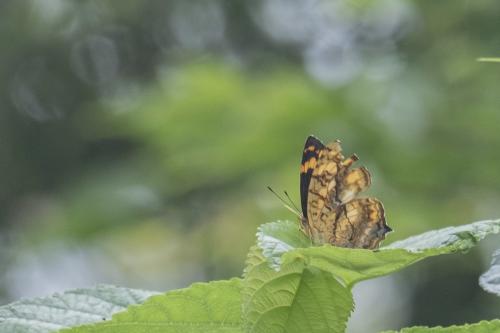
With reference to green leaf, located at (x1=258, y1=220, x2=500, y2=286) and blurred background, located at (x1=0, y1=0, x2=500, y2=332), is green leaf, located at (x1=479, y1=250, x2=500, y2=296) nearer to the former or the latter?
green leaf, located at (x1=258, y1=220, x2=500, y2=286)

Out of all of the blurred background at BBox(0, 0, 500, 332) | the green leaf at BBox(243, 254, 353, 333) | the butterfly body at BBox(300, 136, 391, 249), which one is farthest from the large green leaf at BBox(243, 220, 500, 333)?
the blurred background at BBox(0, 0, 500, 332)

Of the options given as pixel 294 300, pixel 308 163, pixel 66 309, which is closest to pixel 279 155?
pixel 308 163

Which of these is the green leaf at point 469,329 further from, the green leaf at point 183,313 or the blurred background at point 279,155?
the blurred background at point 279,155

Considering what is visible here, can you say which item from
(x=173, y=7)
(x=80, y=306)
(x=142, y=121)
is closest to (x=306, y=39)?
(x=173, y=7)

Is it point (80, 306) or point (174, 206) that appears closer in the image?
point (80, 306)

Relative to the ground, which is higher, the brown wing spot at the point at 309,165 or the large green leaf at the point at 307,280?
the brown wing spot at the point at 309,165

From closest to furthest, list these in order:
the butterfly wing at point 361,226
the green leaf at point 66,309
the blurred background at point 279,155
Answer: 1. the green leaf at point 66,309
2. the butterfly wing at point 361,226
3. the blurred background at point 279,155

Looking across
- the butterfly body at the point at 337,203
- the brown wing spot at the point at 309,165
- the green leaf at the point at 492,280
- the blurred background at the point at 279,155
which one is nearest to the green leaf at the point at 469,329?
the green leaf at the point at 492,280

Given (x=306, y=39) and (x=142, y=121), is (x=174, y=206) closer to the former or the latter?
(x=142, y=121)
